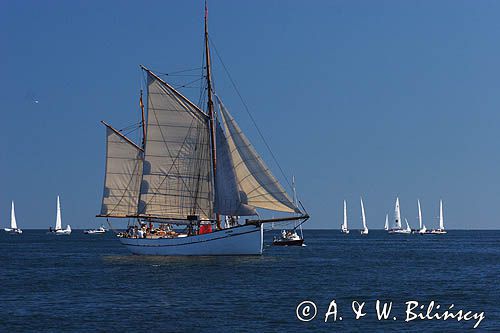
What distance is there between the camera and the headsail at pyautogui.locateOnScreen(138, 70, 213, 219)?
307ft

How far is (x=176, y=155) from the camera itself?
94438mm

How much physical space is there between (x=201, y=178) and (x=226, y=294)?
36.1 m

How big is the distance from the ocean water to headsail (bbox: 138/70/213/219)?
670 centimetres

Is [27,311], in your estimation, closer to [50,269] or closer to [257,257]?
[50,269]

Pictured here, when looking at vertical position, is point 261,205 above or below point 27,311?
above

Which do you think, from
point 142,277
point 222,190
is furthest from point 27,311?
point 222,190

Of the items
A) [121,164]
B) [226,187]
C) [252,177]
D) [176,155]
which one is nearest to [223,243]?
[226,187]

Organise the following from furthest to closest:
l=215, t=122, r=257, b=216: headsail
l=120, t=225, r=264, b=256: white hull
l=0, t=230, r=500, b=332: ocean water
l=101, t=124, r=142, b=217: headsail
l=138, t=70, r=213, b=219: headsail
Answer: l=101, t=124, r=142, b=217: headsail → l=138, t=70, r=213, b=219: headsail → l=120, t=225, r=264, b=256: white hull → l=215, t=122, r=257, b=216: headsail → l=0, t=230, r=500, b=332: ocean water

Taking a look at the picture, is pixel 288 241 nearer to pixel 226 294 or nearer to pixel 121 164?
pixel 121 164

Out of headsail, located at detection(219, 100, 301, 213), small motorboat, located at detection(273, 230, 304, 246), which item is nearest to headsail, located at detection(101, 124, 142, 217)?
headsail, located at detection(219, 100, 301, 213)

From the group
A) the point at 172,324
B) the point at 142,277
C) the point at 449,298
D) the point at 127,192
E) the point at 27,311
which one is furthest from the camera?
the point at 127,192

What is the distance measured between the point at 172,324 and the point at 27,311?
10598 mm

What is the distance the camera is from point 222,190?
300 ft

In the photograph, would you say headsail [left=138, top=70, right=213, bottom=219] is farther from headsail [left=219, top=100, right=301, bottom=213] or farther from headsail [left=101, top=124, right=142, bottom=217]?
headsail [left=101, top=124, right=142, bottom=217]
